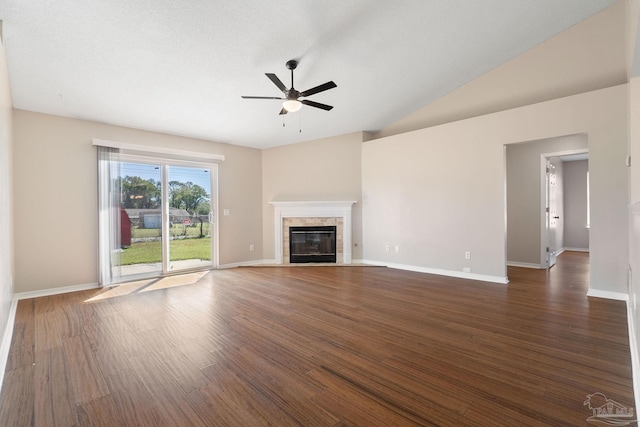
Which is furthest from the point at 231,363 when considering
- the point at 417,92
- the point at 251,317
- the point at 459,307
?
the point at 417,92

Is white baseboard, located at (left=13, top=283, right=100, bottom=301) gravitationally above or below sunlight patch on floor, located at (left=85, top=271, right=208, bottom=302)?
above

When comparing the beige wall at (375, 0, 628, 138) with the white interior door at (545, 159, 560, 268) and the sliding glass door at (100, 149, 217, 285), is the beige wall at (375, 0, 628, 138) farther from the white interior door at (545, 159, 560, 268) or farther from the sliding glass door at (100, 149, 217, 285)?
the sliding glass door at (100, 149, 217, 285)

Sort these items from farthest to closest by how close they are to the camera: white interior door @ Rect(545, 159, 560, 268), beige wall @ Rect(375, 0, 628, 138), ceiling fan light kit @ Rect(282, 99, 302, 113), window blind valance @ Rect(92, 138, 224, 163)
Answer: white interior door @ Rect(545, 159, 560, 268), window blind valance @ Rect(92, 138, 224, 163), beige wall @ Rect(375, 0, 628, 138), ceiling fan light kit @ Rect(282, 99, 302, 113)

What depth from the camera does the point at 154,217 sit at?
5.16 meters

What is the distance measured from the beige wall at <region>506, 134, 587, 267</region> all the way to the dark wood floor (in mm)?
1773

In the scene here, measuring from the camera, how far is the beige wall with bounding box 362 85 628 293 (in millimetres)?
3525

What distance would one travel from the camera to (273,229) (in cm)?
661

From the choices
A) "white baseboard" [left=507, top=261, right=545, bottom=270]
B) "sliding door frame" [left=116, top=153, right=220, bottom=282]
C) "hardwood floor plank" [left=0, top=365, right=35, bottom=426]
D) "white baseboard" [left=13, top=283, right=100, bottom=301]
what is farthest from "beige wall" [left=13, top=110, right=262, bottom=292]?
"white baseboard" [left=507, top=261, right=545, bottom=270]

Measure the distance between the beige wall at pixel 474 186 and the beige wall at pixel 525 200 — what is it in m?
1.54

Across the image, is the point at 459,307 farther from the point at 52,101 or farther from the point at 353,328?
the point at 52,101

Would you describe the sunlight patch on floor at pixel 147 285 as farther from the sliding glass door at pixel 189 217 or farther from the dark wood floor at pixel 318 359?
the sliding glass door at pixel 189 217

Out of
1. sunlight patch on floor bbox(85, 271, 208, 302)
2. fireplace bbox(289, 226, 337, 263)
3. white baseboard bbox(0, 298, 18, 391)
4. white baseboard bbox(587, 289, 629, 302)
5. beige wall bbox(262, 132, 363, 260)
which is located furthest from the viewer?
fireplace bbox(289, 226, 337, 263)

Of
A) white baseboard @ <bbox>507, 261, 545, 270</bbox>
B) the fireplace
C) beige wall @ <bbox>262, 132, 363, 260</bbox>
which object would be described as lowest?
white baseboard @ <bbox>507, 261, 545, 270</bbox>

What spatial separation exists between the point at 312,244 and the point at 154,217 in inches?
127
